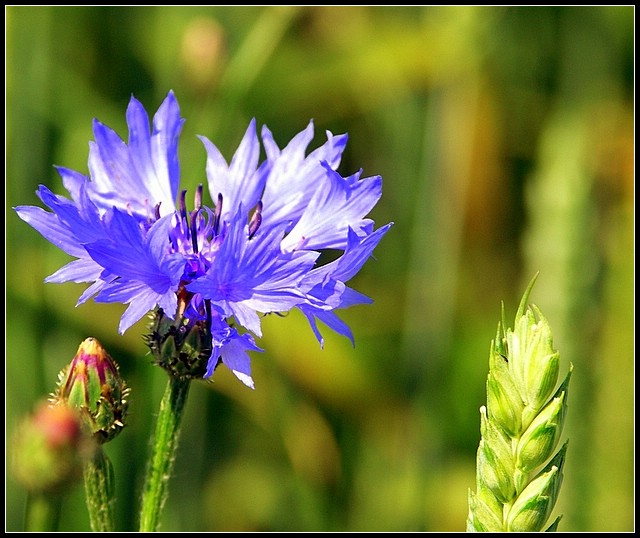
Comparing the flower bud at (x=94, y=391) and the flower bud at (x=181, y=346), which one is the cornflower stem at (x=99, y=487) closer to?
the flower bud at (x=94, y=391)

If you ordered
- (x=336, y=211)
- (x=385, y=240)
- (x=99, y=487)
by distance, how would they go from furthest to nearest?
(x=385, y=240) < (x=336, y=211) < (x=99, y=487)

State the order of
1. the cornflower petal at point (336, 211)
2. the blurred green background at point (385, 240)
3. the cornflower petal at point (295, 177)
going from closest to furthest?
the cornflower petal at point (336, 211), the cornflower petal at point (295, 177), the blurred green background at point (385, 240)

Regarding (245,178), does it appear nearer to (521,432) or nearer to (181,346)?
(181,346)

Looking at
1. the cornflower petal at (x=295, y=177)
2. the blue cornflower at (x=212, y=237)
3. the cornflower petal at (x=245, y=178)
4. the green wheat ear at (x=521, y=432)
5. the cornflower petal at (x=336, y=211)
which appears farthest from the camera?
the cornflower petal at (x=245, y=178)

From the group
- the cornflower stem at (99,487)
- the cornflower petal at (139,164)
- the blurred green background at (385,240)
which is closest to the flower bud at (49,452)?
the cornflower stem at (99,487)

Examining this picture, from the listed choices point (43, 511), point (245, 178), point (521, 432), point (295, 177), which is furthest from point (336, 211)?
point (43, 511)

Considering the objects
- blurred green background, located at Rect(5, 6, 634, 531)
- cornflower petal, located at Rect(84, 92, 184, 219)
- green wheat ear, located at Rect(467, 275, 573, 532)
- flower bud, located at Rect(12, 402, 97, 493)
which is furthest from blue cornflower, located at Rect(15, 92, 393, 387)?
blurred green background, located at Rect(5, 6, 634, 531)
